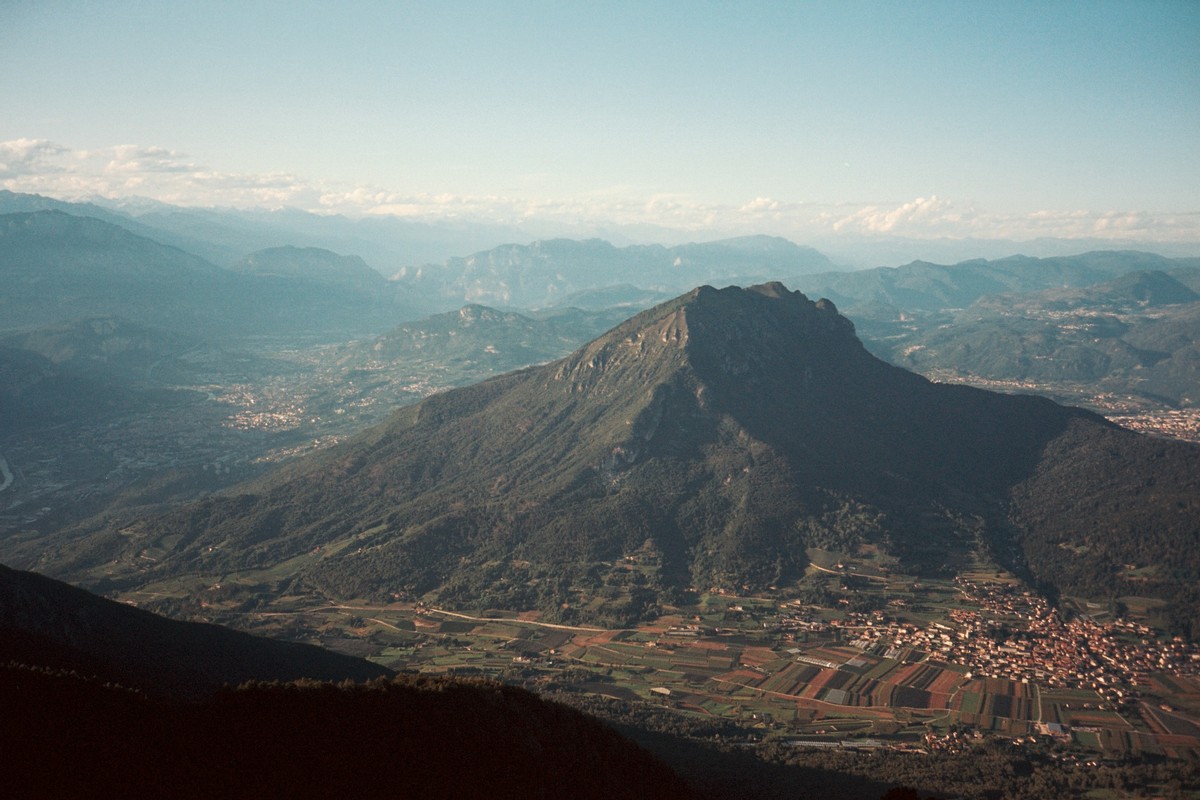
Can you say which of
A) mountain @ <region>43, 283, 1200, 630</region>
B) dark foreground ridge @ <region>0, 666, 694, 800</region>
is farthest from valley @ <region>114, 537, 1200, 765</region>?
dark foreground ridge @ <region>0, 666, 694, 800</region>

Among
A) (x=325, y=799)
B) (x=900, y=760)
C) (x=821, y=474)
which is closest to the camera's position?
(x=325, y=799)

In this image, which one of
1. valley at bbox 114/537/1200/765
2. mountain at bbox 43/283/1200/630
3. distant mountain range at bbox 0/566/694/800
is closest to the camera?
distant mountain range at bbox 0/566/694/800

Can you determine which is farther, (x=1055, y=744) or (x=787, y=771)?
(x=1055, y=744)

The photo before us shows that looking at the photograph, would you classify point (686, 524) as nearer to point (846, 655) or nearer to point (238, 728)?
point (846, 655)

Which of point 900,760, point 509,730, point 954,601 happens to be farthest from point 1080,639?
point 509,730

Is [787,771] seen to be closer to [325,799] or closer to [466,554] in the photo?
[325,799]

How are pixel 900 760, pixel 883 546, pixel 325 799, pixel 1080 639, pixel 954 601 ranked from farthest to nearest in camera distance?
pixel 883 546
pixel 954 601
pixel 1080 639
pixel 900 760
pixel 325 799

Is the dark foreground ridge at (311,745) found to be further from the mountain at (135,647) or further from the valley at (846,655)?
the valley at (846,655)

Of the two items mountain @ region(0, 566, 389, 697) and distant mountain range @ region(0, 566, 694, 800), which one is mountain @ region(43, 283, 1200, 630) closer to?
mountain @ region(0, 566, 389, 697)

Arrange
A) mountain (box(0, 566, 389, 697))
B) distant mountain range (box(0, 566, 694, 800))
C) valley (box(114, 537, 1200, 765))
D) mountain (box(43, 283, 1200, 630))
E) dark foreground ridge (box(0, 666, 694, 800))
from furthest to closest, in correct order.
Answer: mountain (box(43, 283, 1200, 630)) < valley (box(114, 537, 1200, 765)) < mountain (box(0, 566, 389, 697)) < distant mountain range (box(0, 566, 694, 800)) < dark foreground ridge (box(0, 666, 694, 800))
